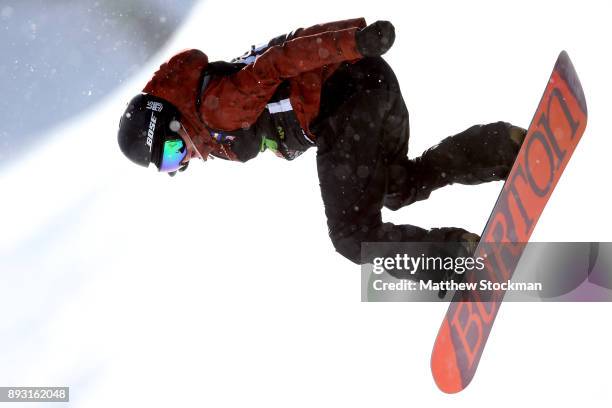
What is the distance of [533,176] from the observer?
2.51 metres

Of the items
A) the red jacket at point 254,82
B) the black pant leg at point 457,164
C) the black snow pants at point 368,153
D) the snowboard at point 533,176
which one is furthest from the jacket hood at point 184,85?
the snowboard at point 533,176

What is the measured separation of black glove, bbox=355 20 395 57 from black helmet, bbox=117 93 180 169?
2.94ft

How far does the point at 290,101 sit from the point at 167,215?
7.04 ft

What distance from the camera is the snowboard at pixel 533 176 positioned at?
2.46m

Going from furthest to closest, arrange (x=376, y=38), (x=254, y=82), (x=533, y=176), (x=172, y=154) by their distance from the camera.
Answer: (x=172, y=154) < (x=254, y=82) < (x=533, y=176) < (x=376, y=38)

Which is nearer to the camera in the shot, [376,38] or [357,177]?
[376,38]

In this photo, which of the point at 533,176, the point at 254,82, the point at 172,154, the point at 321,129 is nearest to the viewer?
the point at 533,176

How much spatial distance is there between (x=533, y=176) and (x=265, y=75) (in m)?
1.06

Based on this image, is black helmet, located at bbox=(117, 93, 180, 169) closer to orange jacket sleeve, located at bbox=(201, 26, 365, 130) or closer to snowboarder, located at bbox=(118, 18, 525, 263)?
snowboarder, located at bbox=(118, 18, 525, 263)

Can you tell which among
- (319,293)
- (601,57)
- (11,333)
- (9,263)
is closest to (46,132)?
(9,263)

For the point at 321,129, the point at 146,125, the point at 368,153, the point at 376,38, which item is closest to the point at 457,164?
the point at 368,153

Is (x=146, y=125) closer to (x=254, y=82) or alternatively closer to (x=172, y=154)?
(x=172, y=154)

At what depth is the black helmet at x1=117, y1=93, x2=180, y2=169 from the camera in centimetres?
284

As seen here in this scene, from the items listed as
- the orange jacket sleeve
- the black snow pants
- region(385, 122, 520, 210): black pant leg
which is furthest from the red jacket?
region(385, 122, 520, 210): black pant leg
